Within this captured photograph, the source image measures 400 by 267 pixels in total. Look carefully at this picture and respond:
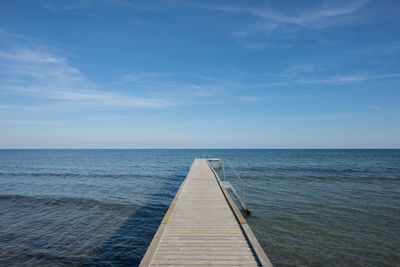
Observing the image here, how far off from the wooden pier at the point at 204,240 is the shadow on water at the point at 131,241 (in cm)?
200

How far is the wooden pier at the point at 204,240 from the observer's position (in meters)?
4.72

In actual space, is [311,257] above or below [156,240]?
below

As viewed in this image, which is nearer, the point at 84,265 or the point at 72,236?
the point at 84,265

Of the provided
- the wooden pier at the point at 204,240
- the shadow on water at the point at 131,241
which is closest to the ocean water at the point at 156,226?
the shadow on water at the point at 131,241

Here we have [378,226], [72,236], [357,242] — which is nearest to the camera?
[357,242]

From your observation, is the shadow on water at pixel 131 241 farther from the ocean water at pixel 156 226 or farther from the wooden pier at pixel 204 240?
the wooden pier at pixel 204 240

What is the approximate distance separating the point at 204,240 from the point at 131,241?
4414 millimetres

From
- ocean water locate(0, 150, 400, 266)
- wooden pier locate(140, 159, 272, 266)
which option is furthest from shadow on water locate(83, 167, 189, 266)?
wooden pier locate(140, 159, 272, 266)

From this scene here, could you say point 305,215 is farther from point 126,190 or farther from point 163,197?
point 126,190

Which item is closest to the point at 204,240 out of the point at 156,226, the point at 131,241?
the point at 131,241

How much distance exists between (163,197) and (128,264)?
27.8ft

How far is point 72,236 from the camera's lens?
8.90 meters

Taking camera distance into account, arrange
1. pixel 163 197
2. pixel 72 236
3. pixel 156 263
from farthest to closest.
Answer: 1. pixel 163 197
2. pixel 72 236
3. pixel 156 263

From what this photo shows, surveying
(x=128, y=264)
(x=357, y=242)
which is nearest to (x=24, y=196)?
(x=128, y=264)
